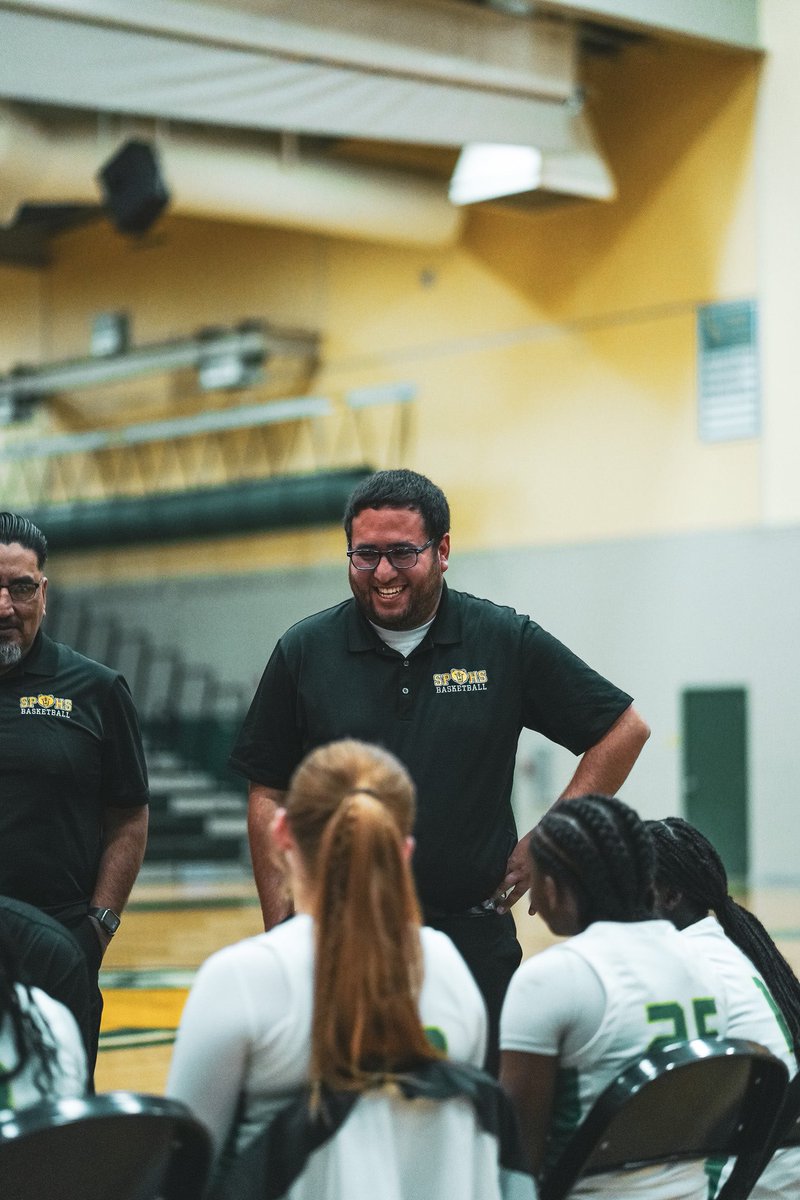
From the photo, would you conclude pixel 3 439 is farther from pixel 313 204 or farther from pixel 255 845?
pixel 255 845

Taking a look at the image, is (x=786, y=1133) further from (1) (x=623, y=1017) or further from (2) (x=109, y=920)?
(2) (x=109, y=920)

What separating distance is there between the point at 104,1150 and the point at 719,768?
11998 millimetres

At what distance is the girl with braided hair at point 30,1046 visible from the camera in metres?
2.08

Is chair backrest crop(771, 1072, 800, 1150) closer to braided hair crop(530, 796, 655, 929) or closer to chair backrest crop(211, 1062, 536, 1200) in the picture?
braided hair crop(530, 796, 655, 929)

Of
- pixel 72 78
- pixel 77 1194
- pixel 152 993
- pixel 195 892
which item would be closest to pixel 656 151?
pixel 72 78

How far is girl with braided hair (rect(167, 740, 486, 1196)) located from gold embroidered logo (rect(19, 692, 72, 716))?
1487mm

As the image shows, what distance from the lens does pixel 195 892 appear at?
13.1 m

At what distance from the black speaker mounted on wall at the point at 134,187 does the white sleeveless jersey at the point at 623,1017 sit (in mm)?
10311

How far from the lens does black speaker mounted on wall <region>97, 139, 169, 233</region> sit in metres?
12.0

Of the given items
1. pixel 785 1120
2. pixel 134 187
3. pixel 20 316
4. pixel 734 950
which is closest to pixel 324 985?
pixel 785 1120

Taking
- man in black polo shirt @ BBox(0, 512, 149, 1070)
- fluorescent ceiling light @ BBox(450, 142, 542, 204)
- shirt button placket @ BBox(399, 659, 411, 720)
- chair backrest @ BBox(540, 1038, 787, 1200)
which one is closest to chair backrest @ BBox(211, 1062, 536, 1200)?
chair backrest @ BBox(540, 1038, 787, 1200)

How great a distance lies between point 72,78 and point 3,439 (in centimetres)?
1171

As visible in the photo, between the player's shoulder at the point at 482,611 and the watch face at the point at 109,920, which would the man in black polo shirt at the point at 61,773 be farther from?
the player's shoulder at the point at 482,611

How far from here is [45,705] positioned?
348 centimetres
